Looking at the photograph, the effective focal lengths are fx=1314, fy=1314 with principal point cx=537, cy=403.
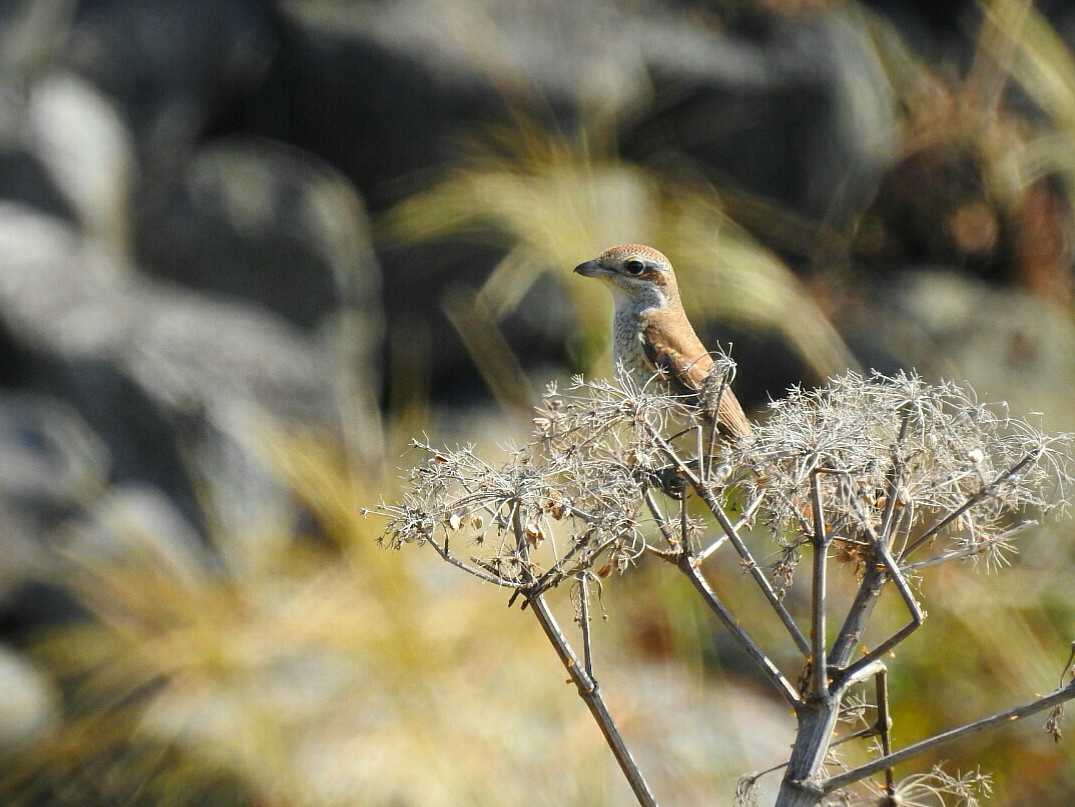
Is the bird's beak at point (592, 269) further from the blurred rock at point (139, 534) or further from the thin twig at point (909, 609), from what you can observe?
the blurred rock at point (139, 534)

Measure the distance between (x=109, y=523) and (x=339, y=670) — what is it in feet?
3.14

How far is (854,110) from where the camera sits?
16.0 ft

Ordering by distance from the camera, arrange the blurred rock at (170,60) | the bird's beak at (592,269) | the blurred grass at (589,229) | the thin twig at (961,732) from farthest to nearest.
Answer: the blurred rock at (170,60) → the blurred grass at (589,229) → the bird's beak at (592,269) → the thin twig at (961,732)

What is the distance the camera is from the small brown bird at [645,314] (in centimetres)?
187

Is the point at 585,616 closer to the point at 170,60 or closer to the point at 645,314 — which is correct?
the point at 645,314

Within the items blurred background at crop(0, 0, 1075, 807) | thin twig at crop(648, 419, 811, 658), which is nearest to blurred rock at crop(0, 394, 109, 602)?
blurred background at crop(0, 0, 1075, 807)

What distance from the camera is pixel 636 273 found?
2.04 m

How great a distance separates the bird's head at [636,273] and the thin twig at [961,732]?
1205 mm

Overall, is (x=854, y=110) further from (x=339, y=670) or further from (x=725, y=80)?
(x=339, y=670)

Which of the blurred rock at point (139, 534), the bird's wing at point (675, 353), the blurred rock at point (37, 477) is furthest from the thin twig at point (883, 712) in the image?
the blurred rock at point (37, 477)

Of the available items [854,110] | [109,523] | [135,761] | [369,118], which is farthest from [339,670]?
[854,110]

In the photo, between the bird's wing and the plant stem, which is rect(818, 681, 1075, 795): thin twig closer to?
the plant stem

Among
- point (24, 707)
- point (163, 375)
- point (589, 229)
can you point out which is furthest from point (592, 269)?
point (24, 707)

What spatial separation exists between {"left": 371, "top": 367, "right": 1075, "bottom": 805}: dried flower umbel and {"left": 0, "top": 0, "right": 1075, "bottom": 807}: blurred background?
96.5 inches
